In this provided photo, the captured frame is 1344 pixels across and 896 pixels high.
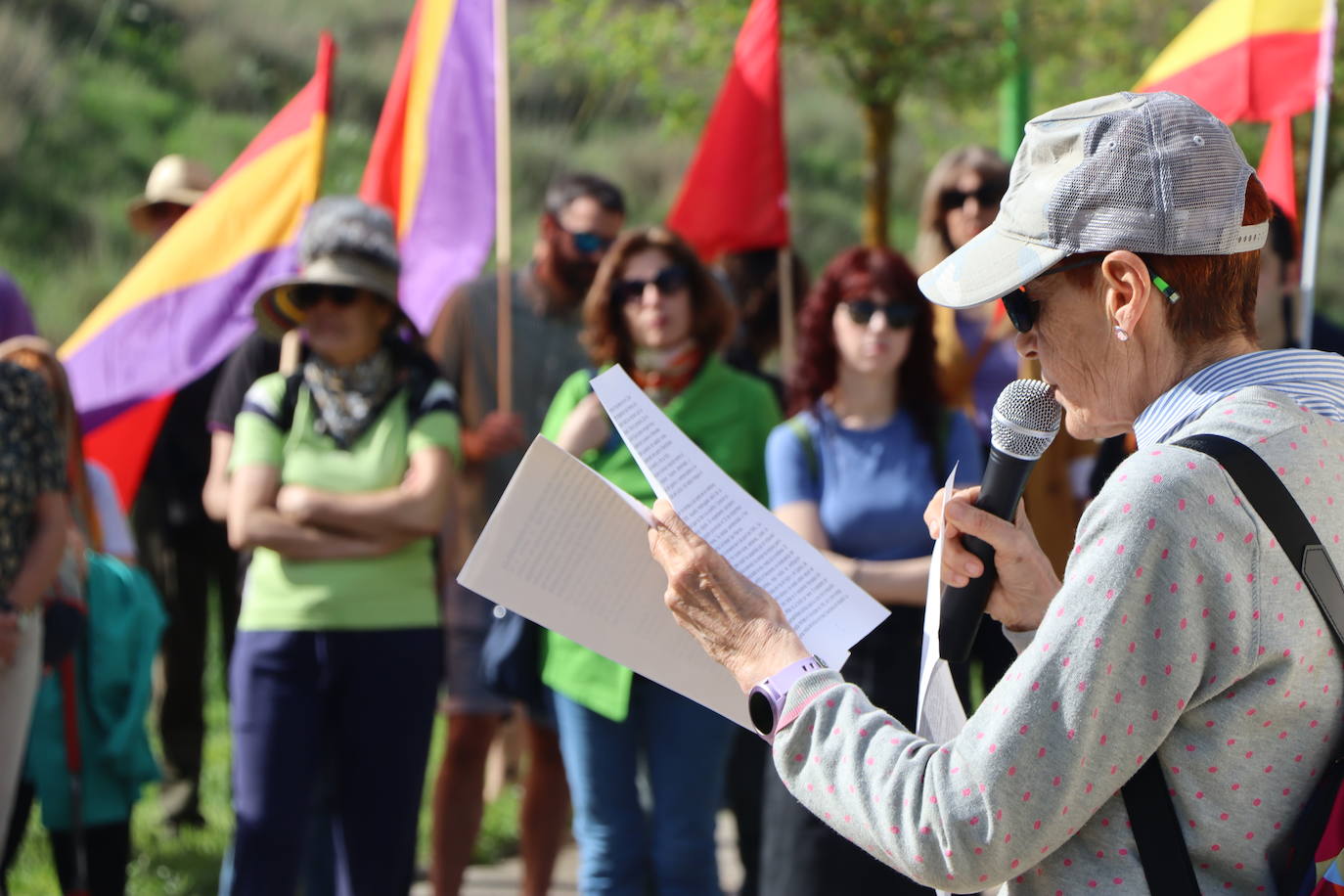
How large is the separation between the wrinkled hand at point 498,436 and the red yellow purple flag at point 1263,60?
2400 millimetres

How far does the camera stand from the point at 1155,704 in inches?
→ 59.0

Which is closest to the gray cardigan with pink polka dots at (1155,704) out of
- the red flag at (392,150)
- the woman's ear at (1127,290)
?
the woman's ear at (1127,290)

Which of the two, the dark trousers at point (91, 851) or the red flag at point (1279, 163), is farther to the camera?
the red flag at point (1279, 163)

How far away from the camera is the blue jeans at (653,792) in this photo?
405 cm

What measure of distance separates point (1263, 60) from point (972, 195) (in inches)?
39.5

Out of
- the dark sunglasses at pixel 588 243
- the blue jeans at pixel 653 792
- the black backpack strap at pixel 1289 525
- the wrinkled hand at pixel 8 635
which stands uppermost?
the dark sunglasses at pixel 588 243

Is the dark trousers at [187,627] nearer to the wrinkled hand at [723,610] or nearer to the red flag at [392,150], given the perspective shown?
the red flag at [392,150]

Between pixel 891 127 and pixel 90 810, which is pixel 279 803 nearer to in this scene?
pixel 90 810

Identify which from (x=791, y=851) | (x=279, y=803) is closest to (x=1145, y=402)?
(x=791, y=851)

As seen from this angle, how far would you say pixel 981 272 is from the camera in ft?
5.70

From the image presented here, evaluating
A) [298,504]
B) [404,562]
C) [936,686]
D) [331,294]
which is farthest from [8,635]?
[936,686]

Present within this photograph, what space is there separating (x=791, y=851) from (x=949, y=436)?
3.78 ft

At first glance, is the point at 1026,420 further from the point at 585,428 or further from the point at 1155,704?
the point at 585,428

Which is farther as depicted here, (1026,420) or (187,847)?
(187,847)
